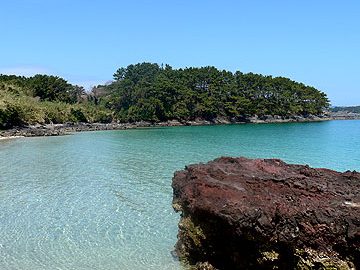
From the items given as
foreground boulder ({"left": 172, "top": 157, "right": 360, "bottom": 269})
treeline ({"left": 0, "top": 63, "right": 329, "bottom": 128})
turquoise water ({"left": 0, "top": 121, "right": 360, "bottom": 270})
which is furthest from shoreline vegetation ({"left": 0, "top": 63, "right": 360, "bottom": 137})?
foreground boulder ({"left": 172, "top": 157, "right": 360, "bottom": 269})

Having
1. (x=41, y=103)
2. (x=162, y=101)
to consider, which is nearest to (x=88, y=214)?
(x=41, y=103)

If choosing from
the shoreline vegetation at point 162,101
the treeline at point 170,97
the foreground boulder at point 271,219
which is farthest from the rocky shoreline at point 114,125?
the foreground boulder at point 271,219

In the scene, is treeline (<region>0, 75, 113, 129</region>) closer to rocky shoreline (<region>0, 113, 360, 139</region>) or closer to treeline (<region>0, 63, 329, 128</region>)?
treeline (<region>0, 63, 329, 128</region>)

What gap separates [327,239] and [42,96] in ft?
294

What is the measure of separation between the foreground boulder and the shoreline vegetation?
59.7m

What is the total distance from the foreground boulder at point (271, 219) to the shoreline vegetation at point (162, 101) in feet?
196

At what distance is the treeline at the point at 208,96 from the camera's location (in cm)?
9706

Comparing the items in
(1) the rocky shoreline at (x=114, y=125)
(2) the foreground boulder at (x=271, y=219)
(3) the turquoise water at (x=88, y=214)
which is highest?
(2) the foreground boulder at (x=271, y=219)

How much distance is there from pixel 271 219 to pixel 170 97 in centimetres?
9151

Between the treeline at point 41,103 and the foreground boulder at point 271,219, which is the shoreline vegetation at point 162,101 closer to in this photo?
the treeline at point 41,103

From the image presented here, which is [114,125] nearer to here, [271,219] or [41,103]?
[41,103]

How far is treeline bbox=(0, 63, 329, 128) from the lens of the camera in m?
82.2

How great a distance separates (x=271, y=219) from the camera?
7.26m

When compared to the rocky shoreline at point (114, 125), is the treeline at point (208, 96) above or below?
above
